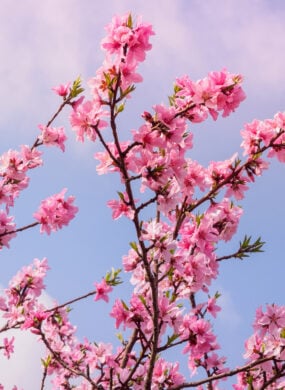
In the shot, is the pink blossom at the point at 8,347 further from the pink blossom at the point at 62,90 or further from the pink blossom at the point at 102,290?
the pink blossom at the point at 62,90

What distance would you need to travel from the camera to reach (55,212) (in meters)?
6.48

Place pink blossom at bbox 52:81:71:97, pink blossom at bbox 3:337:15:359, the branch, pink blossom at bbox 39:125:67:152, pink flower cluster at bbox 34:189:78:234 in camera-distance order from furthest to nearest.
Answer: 1. pink blossom at bbox 3:337:15:359
2. pink blossom at bbox 39:125:67:152
3. pink flower cluster at bbox 34:189:78:234
4. pink blossom at bbox 52:81:71:97
5. the branch

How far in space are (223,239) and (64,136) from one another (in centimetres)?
263

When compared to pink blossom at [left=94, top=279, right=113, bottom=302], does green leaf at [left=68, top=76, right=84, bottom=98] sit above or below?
above

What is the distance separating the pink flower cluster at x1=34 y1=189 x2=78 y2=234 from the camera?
254 inches

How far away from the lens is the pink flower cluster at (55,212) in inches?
254

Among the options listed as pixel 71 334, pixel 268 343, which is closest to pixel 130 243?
A: pixel 268 343

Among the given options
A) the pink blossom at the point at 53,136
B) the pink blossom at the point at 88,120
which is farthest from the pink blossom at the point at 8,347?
the pink blossom at the point at 88,120

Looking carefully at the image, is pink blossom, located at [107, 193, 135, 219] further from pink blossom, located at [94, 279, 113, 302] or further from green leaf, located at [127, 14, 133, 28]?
pink blossom, located at [94, 279, 113, 302]

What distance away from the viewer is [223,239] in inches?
232

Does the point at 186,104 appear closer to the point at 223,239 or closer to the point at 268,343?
the point at 223,239

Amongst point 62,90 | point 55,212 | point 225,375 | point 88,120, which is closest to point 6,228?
point 55,212

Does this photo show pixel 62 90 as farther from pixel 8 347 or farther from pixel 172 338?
pixel 8 347

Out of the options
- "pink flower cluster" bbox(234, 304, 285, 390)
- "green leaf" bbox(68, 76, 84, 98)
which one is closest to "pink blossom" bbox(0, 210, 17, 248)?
"green leaf" bbox(68, 76, 84, 98)
